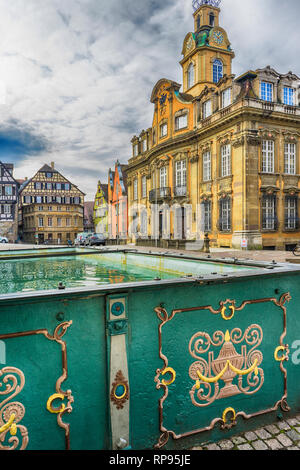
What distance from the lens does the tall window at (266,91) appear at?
2148cm

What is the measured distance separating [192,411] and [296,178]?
23.1 meters

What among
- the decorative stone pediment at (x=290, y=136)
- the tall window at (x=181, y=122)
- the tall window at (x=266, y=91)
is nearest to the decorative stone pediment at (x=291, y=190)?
the decorative stone pediment at (x=290, y=136)

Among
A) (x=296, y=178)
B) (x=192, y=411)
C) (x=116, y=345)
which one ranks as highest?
(x=296, y=178)

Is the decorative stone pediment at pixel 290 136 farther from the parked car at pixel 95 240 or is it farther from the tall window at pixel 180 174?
the parked car at pixel 95 240

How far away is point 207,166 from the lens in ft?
81.2

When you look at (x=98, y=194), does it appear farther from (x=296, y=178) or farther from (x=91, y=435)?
(x=91, y=435)

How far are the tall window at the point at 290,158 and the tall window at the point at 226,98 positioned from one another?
16.6 ft

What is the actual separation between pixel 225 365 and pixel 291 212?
875 inches

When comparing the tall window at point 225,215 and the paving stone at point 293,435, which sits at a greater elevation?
the tall window at point 225,215

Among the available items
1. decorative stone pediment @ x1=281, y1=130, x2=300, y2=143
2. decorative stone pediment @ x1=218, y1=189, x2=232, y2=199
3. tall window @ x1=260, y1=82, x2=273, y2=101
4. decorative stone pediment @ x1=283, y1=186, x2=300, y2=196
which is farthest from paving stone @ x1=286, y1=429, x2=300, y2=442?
tall window @ x1=260, y1=82, x2=273, y2=101

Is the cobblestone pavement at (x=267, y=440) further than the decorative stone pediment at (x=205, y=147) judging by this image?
No

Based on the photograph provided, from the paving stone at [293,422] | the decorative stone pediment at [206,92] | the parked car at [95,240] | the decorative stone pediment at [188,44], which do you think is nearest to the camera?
the paving stone at [293,422]

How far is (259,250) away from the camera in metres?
20.4

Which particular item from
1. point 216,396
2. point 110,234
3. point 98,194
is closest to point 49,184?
point 98,194
